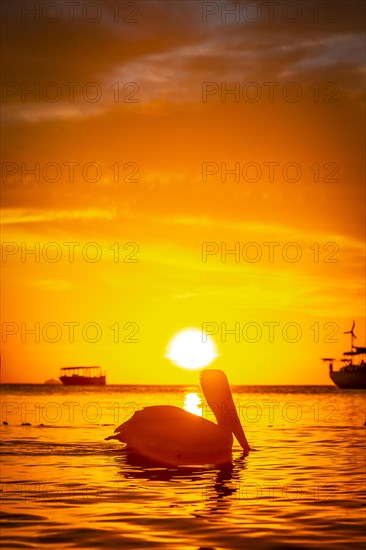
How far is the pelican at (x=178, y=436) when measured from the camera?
17.9m

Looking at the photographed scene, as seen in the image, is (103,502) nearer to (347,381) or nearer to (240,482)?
(240,482)

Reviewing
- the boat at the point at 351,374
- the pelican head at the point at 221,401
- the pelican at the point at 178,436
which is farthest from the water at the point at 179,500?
the boat at the point at 351,374

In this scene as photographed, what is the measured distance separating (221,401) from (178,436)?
2142mm

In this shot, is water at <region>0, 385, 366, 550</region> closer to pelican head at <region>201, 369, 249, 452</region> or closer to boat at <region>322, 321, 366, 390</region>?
pelican head at <region>201, 369, 249, 452</region>

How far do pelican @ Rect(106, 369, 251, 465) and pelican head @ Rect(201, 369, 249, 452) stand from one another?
0.02 meters

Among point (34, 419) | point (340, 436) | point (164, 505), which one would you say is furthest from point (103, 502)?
point (34, 419)

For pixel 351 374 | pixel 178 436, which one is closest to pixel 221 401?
pixel 178 436

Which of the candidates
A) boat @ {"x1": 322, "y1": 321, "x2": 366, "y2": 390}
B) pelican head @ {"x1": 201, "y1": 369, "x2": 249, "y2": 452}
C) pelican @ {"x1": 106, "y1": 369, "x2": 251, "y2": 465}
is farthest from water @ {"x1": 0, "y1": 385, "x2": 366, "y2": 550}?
boat @ {"x1": 322, "y1": 321, "x2": 366, "y2": 390}

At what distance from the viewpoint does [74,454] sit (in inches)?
830

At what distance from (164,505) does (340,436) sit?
1753cm

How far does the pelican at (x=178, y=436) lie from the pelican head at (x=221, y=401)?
2cm

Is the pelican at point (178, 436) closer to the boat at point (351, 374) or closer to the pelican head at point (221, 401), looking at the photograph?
the pelican head at point (221, 401)

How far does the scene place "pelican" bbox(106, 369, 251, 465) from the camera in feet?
58.7

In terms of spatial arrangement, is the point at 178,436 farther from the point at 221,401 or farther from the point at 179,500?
the point at 179,500
